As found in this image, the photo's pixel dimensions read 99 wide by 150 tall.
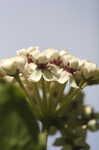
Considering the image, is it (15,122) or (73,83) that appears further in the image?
(73,83)

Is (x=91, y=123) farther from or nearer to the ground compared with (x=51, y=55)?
nearer to the ground

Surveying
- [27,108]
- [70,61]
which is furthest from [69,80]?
[27,108]

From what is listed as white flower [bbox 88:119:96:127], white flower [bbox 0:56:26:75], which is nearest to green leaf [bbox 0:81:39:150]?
white flower [bbox 0:56:26:75]

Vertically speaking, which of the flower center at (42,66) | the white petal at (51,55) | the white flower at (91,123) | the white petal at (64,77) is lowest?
the white flower at (91,123)

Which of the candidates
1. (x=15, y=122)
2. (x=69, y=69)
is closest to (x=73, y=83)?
(x=69, y=69)

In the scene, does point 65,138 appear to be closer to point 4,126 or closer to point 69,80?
point 69,80

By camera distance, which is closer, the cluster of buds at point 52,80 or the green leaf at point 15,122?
the green leaf at point 15,122

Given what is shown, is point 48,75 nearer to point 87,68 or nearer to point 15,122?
point 87,68

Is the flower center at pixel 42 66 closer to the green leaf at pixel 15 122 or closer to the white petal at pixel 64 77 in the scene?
the white petal at pixel 64 77

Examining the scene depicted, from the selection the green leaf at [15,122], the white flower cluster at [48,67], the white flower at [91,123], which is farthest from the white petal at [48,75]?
the green leaf at [15,122]
